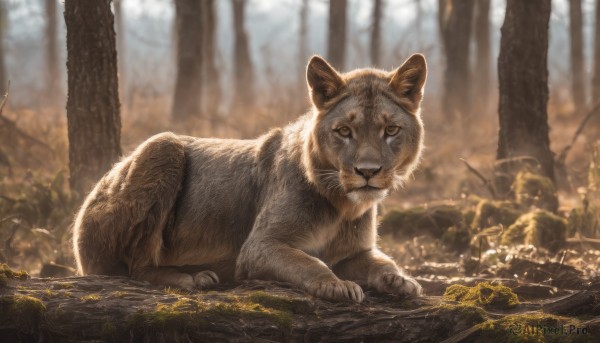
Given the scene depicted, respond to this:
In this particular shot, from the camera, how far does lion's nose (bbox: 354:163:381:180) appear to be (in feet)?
17.5

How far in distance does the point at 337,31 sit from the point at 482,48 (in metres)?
7.10

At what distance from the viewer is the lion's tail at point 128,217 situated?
6.03 m

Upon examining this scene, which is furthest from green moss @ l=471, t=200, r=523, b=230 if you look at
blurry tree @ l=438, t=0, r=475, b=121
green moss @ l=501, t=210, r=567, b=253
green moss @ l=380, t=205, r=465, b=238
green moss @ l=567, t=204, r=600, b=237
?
blurry tree @ l=438, t=0, r=475, b=121

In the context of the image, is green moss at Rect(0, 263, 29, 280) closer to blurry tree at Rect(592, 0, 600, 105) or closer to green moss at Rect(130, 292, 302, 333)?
green moss at Rect(130, 292, 302, 333)

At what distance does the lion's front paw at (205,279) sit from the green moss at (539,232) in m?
3.68

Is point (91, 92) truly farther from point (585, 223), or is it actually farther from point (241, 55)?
point (241, 55)

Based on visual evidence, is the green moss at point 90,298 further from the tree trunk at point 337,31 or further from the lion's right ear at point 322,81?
the tree trunk at point 337,31

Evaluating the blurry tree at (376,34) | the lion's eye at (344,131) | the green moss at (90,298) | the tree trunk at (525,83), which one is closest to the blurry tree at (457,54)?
the blurry tree at (376,34)

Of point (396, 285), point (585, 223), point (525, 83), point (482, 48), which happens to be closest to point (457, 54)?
point (482, 48)

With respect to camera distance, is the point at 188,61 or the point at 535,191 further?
the point at 188,61

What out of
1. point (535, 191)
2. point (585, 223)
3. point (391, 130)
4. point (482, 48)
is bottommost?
point (585, 223)

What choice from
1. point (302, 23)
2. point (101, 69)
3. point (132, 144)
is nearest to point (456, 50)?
point (132, 144)

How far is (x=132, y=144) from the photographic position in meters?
13.0

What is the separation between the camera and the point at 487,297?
520 cm
